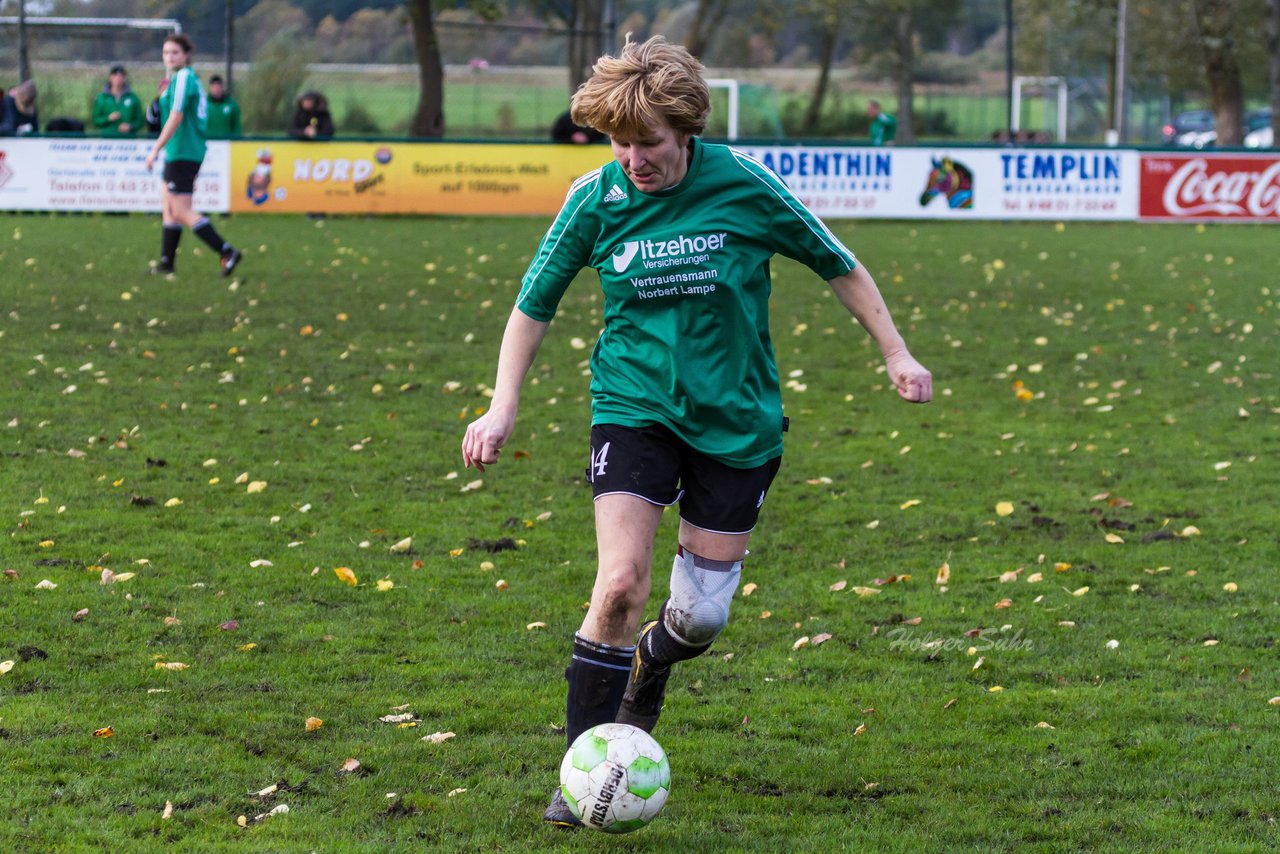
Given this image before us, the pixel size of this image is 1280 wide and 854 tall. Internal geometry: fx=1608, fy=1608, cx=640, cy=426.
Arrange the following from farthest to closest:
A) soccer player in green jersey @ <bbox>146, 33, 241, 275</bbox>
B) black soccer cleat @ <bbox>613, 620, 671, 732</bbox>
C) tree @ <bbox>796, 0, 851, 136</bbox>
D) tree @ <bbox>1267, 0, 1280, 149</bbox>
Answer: tree @ <bbox>796, 0, 851, 136</bbox>
tree @ <bbox>1267, 0, 1280, 149</bbox>
soccer player in green jersey @ <bbox>146, 33, 241, 275</bbox>
black soccer cleat @ <bbox>613, 620, 671, 732</bbox>

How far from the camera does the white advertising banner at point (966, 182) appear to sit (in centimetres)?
2419

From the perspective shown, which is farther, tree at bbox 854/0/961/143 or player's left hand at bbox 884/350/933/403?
tree at bbox 854/0/961/143

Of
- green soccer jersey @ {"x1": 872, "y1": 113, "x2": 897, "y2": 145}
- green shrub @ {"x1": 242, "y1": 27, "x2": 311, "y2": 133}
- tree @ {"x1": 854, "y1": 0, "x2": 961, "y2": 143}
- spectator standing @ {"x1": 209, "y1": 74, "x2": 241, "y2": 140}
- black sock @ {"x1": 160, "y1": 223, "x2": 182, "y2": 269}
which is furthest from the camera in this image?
tree @ {"x1": 854, "y1": 0, "x2": 961, "y2": 143}

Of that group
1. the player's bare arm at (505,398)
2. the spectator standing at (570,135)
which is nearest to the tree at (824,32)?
the spectator standing at (570,135)

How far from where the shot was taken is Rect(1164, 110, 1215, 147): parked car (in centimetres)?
5639

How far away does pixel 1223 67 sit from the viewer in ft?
156

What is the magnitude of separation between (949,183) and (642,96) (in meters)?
21.3

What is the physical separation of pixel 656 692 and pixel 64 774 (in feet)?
5.40

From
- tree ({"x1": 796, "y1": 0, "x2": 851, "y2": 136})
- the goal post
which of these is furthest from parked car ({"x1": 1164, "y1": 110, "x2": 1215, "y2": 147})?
the goal post

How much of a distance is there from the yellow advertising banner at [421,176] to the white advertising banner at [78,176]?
1.31 m

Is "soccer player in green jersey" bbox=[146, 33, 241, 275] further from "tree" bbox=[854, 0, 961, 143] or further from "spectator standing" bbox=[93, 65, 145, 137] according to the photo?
"tree" bbox=[854, 0, 961, 143]

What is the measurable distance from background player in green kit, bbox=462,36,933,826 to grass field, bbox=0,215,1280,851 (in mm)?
577

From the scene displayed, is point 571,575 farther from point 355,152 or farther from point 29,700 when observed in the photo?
point 355,152

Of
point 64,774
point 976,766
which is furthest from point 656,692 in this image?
point 64,774
